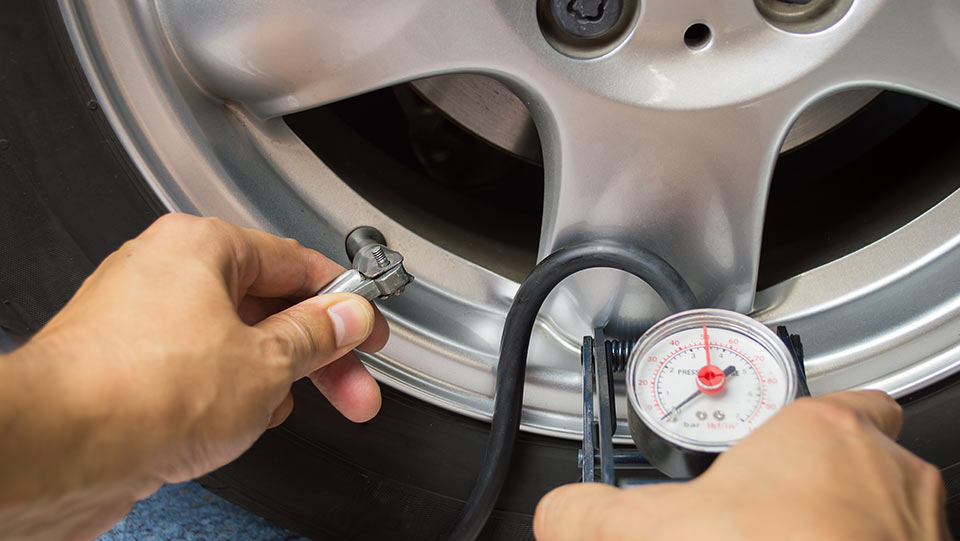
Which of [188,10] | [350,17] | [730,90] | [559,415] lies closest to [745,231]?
[730,90]

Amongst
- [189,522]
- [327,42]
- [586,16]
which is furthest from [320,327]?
[189,522]

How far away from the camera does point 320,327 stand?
0.58m

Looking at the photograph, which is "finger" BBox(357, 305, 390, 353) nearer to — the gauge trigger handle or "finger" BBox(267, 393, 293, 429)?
"finger" BBox(267, 393, 293, 429)

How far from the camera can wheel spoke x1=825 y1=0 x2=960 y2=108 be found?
24.6 inches

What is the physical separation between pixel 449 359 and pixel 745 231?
0.99 feet

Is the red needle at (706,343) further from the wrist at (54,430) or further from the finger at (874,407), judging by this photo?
the wrist at (54,430)

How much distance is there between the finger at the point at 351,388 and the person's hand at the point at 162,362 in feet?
0.28

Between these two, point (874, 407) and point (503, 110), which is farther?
point (503, 110)

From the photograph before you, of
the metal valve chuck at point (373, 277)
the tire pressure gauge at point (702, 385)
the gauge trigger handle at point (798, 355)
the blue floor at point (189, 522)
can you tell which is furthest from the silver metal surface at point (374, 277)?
the blue floor at point (189, 522)

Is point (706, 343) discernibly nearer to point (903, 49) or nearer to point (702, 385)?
point (702, 385)

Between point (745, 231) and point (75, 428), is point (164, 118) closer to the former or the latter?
point (75, 428)

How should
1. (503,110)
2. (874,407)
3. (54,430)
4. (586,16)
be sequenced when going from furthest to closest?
(503,110), (586,16), (874,407), (54,430)

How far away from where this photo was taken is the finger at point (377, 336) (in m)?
0.69

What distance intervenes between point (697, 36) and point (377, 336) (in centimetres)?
38
